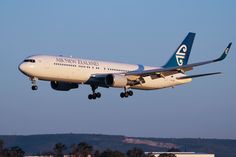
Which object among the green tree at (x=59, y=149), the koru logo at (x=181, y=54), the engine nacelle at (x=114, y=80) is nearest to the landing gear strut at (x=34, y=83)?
the engine nacelle at (x=114, y=80)

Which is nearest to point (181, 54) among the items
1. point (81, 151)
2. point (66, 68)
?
point (66, 68)

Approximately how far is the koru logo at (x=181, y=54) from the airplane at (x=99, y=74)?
4.37 m

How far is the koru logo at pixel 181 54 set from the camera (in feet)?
313

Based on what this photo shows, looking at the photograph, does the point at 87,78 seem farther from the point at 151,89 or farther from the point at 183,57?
the point at 183,57

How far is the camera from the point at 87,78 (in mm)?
79688

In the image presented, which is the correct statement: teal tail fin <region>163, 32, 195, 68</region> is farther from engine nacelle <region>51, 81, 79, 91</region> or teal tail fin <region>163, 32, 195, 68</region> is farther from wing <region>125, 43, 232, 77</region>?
engine nacelle <region>51, 81, 79, 91</region>

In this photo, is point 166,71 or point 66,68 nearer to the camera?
point 66,68

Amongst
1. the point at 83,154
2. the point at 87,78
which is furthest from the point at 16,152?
the point at 87,78

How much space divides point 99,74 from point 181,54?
735 inches

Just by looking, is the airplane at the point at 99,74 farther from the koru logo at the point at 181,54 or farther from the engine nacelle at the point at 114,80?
the koru logo at the point at 181,54

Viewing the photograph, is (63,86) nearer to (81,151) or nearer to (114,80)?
(114,80)

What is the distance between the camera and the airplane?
76938 mm

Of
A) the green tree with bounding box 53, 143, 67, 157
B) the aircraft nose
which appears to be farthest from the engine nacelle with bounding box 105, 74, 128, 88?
the green tree with bounding box 53, 143, 67, 157

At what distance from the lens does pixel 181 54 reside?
316 ft
